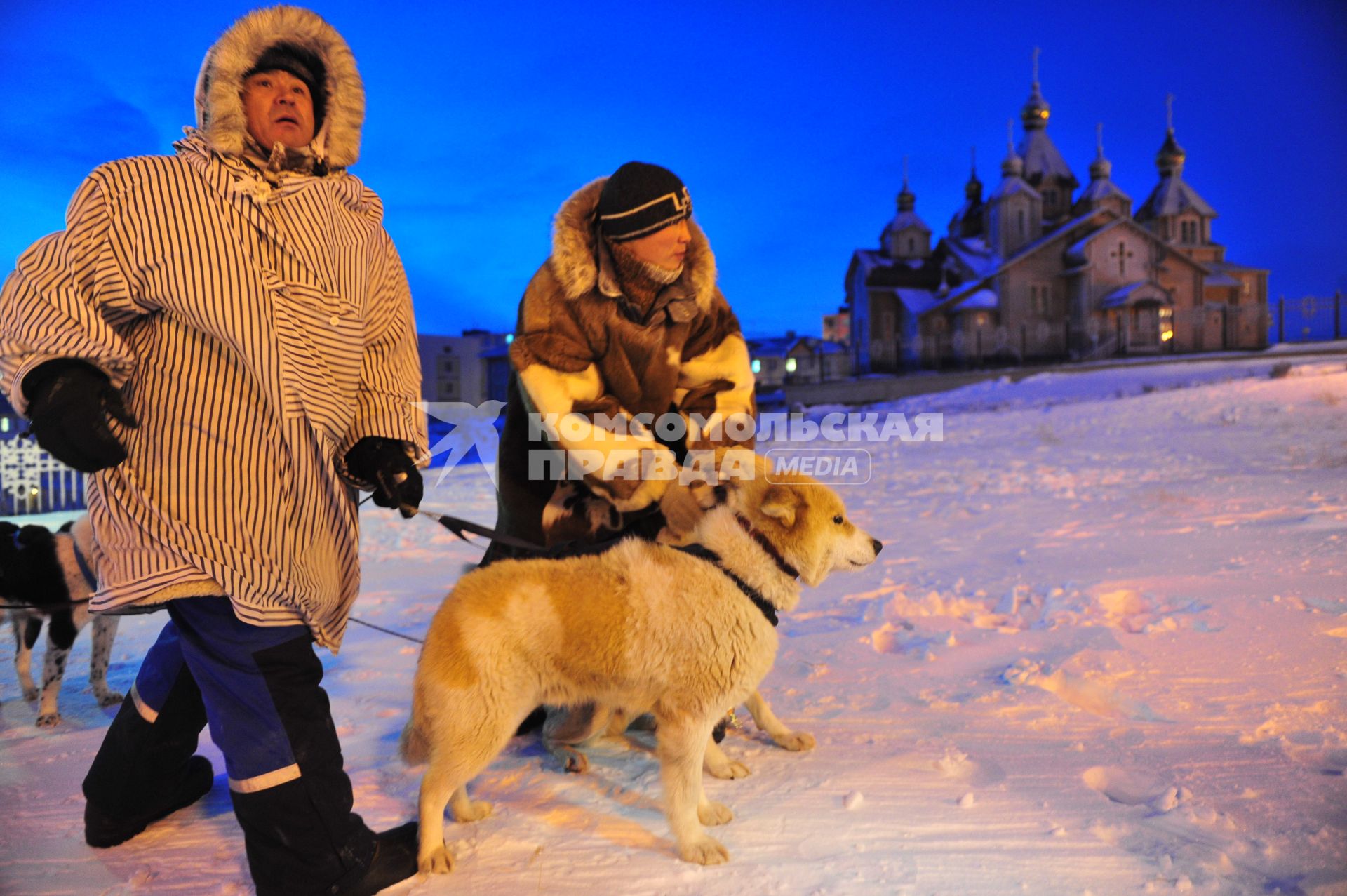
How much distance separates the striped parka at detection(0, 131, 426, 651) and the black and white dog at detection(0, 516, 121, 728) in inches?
86.6

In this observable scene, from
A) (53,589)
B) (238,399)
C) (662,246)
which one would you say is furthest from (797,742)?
(53,589)

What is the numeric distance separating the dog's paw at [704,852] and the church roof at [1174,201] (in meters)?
40.0

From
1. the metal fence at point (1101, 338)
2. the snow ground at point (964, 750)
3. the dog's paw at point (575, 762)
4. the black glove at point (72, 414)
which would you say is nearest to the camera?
the black glove at point (72, 414)

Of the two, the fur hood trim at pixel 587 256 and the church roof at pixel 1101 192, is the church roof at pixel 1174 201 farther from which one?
the fur hood trim at pixel 587 256

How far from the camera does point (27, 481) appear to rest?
1096cm

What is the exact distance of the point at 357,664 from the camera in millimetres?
4160

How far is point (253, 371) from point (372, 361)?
47cm

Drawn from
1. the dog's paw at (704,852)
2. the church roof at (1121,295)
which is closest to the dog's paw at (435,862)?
the dog's paw at (704,852)

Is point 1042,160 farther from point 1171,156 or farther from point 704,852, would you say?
point 704,852

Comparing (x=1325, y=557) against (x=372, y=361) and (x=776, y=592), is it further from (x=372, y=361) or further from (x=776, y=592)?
(x=372, y=361)

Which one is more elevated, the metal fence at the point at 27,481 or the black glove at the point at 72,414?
the black glove at the point at 72,414

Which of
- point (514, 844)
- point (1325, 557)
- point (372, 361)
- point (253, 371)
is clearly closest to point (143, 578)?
point (253, 371)

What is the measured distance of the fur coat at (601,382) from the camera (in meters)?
3.02

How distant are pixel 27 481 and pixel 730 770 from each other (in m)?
12.5
